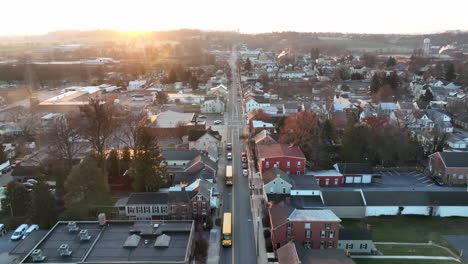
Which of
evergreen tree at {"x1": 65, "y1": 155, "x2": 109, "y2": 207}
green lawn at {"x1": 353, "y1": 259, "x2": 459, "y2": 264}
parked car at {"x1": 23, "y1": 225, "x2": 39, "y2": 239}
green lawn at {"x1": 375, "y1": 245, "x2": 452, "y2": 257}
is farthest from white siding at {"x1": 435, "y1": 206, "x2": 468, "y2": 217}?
parked car at {"x1": 23, "y1": 225, "x2": 39, "y2": 239}

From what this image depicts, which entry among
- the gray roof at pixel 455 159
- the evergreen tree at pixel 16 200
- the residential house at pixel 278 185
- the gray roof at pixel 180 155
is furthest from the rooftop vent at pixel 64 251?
the gray roof at pixel 455 159

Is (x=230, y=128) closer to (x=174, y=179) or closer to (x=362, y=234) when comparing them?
(x=174, y=179)

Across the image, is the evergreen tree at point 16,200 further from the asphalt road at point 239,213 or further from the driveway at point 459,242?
the driveway at point 459,242

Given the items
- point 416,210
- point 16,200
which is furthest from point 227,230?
point 16,200

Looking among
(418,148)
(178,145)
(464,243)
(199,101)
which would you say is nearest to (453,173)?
(418,148)

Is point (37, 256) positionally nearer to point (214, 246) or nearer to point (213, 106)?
point (214, 246)
